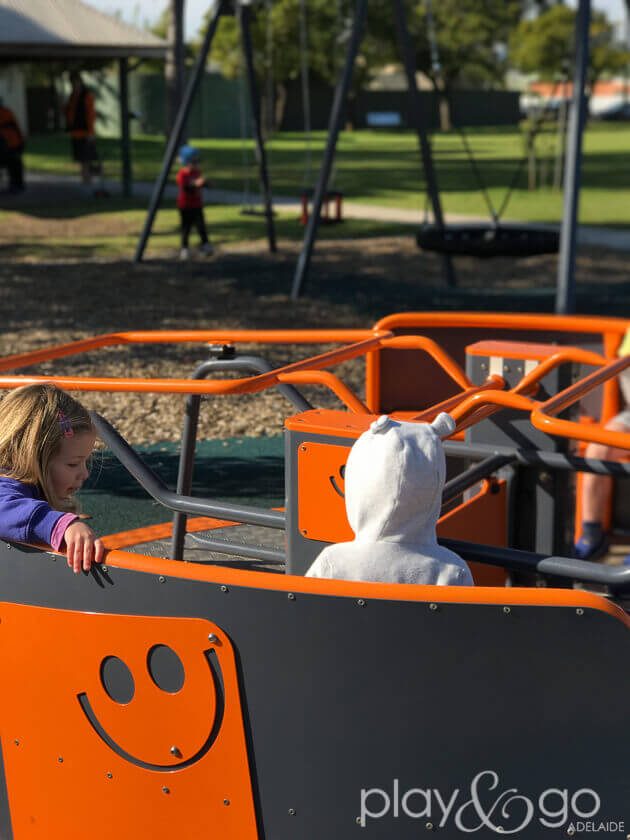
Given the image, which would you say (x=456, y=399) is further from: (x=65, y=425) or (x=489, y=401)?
(x=65, y=425)

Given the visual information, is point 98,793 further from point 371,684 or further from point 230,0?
point 230,0

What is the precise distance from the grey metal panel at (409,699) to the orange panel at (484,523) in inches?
64.6

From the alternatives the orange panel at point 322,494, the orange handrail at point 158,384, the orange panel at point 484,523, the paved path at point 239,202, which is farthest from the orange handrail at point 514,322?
the paved path at point 239,202

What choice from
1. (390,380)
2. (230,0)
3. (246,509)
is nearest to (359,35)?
(230,0)

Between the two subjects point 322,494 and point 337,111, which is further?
point 337,111

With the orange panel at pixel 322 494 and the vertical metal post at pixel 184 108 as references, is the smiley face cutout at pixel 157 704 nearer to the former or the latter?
the orange panel at pixel 322 494

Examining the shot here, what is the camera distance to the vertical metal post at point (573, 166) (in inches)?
315

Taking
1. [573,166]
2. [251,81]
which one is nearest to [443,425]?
[573,166]

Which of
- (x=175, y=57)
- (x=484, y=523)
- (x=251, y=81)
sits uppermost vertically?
(x=175, y=57)

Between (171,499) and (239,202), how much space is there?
1742 centimetres

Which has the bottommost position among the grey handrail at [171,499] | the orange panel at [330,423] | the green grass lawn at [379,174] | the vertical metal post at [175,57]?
the green grass lawn at [379,174]

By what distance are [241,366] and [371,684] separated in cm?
198

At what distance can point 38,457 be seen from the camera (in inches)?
106

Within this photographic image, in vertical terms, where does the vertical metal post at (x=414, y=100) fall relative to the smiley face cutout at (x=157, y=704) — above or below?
above
